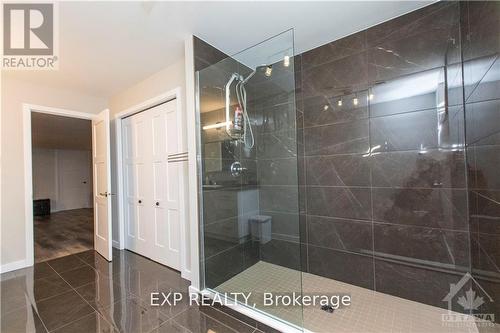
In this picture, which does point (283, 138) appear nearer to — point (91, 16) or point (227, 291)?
point (227, 291)

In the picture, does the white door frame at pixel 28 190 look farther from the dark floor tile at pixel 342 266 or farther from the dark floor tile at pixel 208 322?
the dark floor tile at pixel 342 266

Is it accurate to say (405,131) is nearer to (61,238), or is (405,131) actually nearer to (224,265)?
(224,265)

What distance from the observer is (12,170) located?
2730 mm

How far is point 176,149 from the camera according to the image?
2568 millimetres

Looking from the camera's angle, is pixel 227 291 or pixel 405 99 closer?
pixel 405 99

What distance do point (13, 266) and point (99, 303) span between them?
1.73 metres

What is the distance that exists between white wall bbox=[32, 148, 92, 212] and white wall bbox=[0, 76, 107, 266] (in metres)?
6.02

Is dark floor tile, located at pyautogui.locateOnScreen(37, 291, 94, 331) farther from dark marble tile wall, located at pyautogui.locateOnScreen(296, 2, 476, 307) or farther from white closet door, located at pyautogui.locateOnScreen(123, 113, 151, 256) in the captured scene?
dark marble tile wall, located at pyautogui.locateOnScreen(296, 2, 476, 307)

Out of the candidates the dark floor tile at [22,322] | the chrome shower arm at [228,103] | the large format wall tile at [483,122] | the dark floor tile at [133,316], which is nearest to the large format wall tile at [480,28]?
the large format wall tile at [483,122]

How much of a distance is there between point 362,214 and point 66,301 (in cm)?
283

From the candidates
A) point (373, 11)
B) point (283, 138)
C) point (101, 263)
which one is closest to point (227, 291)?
point (283, 138)

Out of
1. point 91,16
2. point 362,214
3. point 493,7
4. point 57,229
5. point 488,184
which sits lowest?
point 57,229

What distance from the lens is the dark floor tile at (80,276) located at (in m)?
2.28

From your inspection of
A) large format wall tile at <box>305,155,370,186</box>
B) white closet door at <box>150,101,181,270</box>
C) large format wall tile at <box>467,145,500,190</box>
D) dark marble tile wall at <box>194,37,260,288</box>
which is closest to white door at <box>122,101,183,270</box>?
white closet door at <box>150,101,181,270</box>
